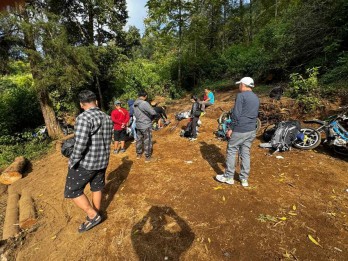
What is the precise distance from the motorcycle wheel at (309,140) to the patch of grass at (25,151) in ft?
28.4

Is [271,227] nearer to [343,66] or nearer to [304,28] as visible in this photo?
[343,66]

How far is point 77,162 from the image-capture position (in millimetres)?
2840

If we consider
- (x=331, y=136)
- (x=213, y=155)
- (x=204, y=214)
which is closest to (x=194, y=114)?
(x=213, y=155)

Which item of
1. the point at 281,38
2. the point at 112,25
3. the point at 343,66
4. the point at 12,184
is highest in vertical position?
the point at 112,25

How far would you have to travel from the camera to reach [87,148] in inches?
114

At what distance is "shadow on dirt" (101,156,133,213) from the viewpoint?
402cm

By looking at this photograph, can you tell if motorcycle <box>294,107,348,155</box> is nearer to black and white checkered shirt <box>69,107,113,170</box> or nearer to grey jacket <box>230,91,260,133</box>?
grey jacket <box>230,91,260,133</box>

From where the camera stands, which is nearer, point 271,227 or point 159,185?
point 271,227

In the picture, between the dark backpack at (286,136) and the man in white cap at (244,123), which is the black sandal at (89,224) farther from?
the dark backpack at (286,136)

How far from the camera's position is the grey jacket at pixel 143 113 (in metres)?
5.26

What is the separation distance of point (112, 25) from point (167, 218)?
14726mm

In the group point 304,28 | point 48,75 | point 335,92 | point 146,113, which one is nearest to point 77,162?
point 146,113

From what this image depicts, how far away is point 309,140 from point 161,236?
4720 mm

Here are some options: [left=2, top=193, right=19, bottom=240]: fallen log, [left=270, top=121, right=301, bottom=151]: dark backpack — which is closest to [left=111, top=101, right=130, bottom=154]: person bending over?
[left=2, top=193, right=19, bottom=240]: fallen log
